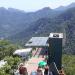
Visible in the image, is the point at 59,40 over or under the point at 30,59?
over

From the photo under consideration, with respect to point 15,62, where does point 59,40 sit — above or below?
above

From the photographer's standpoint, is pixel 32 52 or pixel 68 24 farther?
pixel 68 24

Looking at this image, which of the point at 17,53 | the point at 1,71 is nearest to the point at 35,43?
the point at 17,53

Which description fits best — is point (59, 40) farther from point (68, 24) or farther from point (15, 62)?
point (68, 24)

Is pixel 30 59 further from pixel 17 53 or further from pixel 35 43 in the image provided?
pixel 35 43

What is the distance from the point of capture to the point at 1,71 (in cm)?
1428

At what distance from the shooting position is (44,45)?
20.5 metres

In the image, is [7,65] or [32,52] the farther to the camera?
[32,52]

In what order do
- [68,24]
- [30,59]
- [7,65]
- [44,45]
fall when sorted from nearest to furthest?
1. [7,65]
2. [30,59]
3. [44,45]
4. [68,24]

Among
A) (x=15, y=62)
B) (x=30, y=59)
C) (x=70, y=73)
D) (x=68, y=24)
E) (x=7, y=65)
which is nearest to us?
(x=7, y=65)

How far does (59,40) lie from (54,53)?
0.87m

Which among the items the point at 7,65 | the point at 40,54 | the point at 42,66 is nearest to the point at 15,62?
the point at 7,65

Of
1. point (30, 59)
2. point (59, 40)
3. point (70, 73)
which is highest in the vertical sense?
point (59, 40)

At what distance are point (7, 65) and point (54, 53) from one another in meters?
2.86
